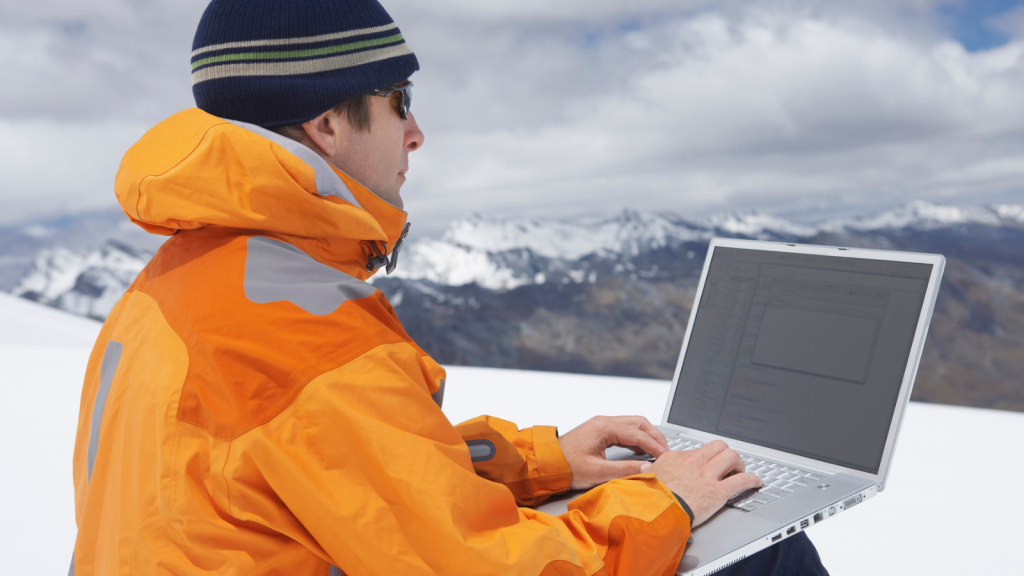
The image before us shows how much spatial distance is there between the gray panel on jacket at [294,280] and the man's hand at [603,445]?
0.43 m

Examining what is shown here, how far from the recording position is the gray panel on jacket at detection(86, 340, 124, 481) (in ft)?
2.09

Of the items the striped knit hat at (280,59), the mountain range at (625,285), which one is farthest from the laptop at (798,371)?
the mountain range at (625,285)

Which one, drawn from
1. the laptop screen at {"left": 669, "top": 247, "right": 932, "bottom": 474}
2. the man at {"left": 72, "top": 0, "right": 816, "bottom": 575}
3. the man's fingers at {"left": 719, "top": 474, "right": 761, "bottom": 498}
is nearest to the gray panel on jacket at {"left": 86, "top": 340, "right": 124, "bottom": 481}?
the man at {"left": 72, "top": 0, "right": 816, "bottom": 575}

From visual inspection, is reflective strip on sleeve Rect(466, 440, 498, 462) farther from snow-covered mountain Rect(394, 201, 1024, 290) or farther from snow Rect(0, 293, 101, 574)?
snow-covered mountain Rect(394, 201, 1024, 290)

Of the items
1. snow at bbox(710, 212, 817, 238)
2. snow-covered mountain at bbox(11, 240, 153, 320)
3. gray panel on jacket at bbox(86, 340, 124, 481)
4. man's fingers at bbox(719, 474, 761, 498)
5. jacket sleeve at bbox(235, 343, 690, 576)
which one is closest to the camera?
jacket sleeve at bbox(235, 343, 690, 576)

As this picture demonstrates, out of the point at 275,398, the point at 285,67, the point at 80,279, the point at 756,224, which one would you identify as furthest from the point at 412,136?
the point at 756,224

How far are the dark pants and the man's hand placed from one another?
167 mm

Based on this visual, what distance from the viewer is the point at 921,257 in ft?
2.89

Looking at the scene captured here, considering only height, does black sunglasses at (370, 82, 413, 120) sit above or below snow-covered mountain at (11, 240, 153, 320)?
above

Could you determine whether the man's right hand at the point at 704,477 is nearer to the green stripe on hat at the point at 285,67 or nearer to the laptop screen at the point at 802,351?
the laptop screen at the point at 802,351

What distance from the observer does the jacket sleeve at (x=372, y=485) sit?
0.53m

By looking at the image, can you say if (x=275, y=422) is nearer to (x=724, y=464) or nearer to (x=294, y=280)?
(x=294, y=280)

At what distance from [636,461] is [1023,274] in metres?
29.2

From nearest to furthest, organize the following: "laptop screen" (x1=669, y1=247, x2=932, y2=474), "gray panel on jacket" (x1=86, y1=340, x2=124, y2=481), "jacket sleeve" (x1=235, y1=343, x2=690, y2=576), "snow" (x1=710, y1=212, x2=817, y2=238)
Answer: "jacket sleeve" (x1=235, y1=343, x2=690, y2=576), "gray panel on jacket" (x1=86, y1=340, x2=124, y2=481), "laptop screen" (x1=669, y1=247, x2=932, y2=474), "snow" (x1=710, y1=212, x2=817, y2=238)
